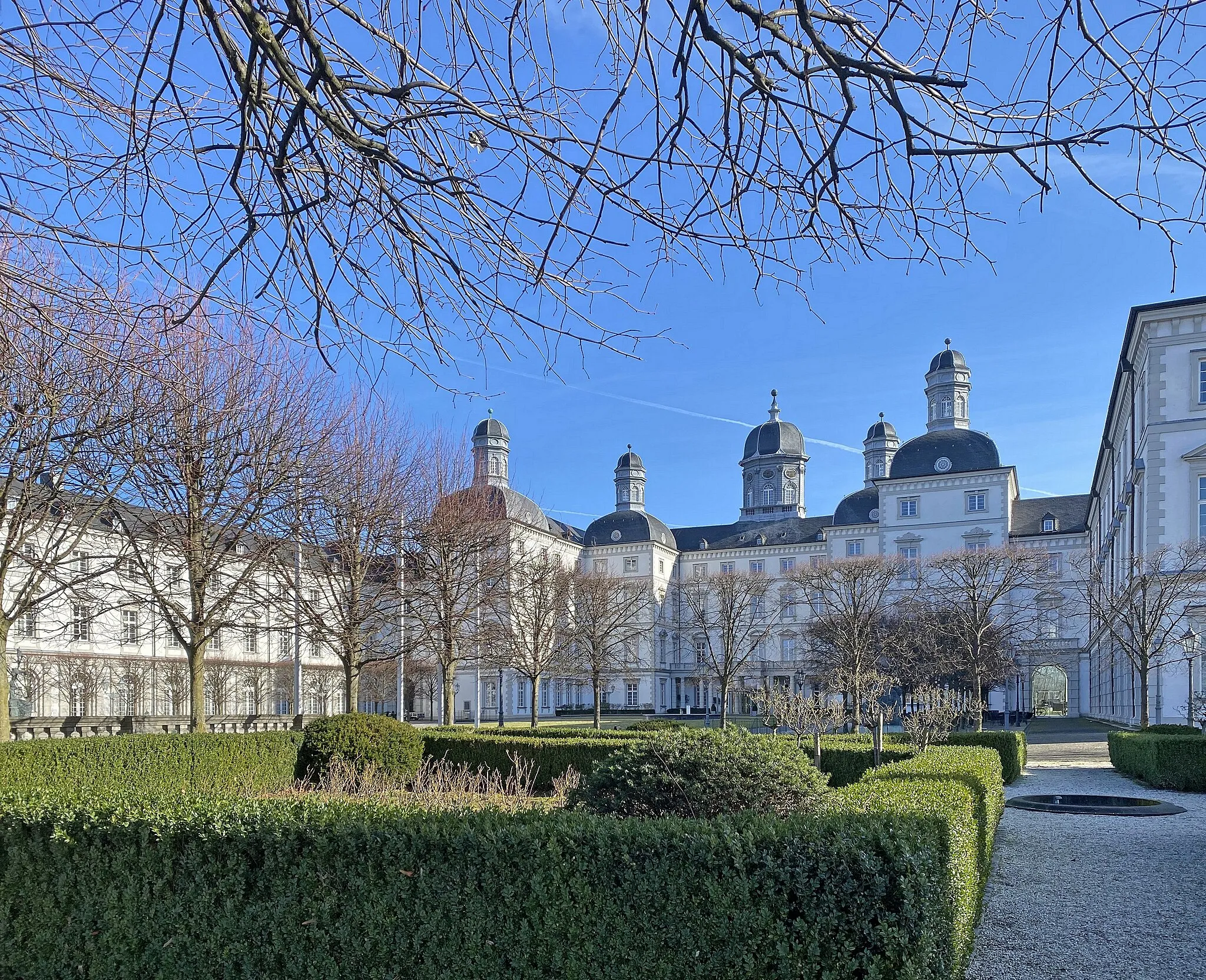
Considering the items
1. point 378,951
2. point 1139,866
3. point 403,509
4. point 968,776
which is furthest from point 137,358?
point 403,509

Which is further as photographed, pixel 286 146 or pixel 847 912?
pixel 847 912

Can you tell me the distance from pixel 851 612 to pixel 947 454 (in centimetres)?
1615

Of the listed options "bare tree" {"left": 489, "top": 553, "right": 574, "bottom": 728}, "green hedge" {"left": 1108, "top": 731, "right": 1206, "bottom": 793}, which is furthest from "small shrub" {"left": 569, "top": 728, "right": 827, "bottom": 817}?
"bare tree" {"left": 489, "top": 553, "right": 574, "bottom": 728}

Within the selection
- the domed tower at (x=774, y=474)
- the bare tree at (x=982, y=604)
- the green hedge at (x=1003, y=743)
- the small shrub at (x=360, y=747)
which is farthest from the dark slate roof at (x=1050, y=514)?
the small shrub at (x=360, y=747)

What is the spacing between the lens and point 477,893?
5.04 m

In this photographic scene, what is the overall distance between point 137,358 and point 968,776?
7.76m

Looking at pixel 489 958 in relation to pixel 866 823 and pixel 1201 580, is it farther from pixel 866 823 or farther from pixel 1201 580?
pixel 1201 580

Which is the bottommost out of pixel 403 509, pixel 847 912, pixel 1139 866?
→ pixel 1139 866

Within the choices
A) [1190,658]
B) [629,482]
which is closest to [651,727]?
[1190,658]

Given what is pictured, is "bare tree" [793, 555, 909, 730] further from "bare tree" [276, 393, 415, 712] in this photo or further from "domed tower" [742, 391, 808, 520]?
"domed tower" [742, 391, 808, 520]

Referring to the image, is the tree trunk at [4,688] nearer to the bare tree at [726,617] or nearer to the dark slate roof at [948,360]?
the bare tree at [726,617]

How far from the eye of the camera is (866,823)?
495 centimetres

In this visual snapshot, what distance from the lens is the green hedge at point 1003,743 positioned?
60.6ft

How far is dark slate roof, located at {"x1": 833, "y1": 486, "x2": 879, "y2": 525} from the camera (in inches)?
2367
